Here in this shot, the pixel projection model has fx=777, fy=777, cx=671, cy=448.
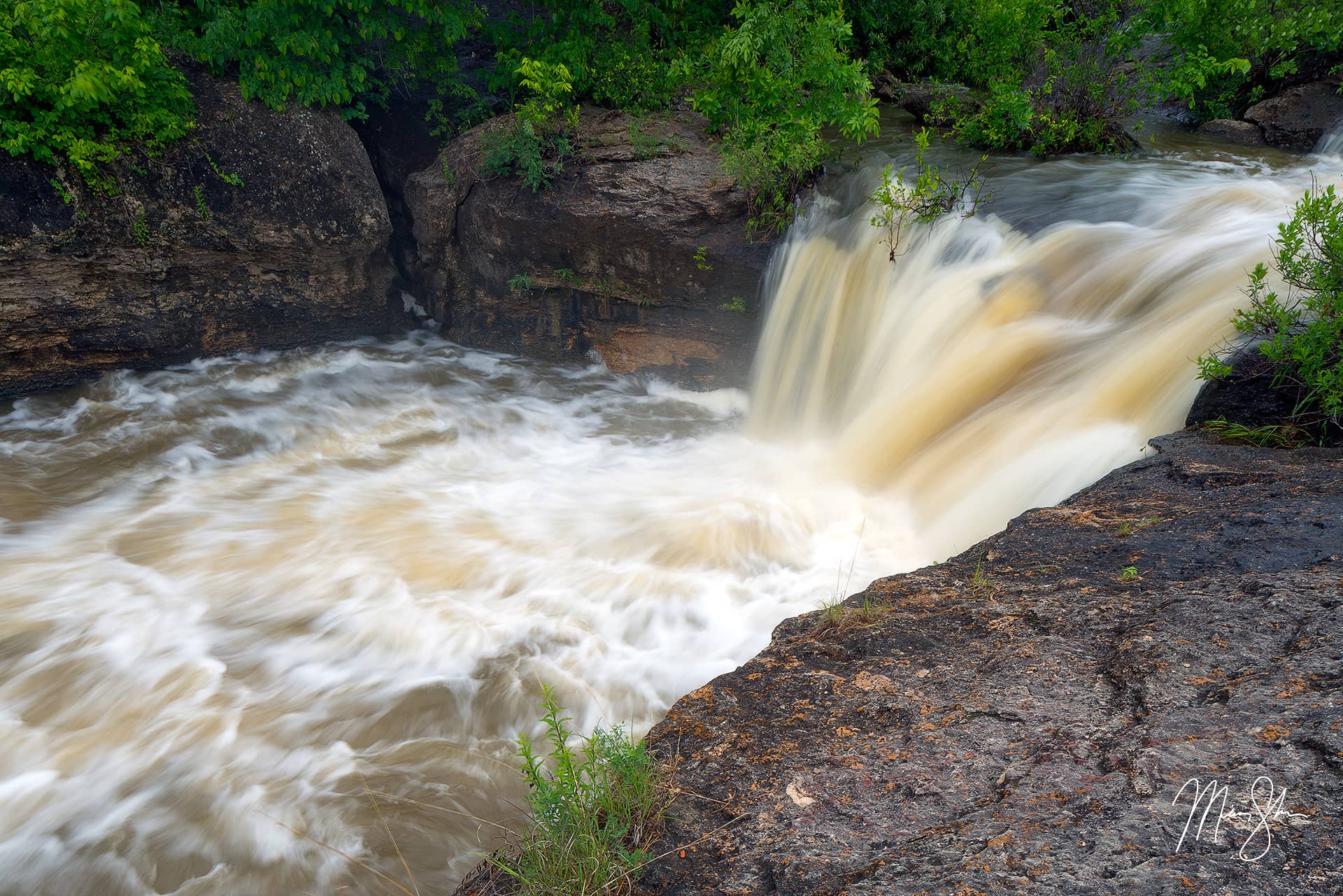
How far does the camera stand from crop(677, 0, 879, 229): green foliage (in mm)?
6832

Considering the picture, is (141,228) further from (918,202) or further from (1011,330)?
(1011,330)

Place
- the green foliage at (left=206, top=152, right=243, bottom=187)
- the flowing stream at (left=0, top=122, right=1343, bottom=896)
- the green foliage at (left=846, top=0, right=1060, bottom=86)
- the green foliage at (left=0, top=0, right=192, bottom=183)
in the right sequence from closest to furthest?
the flowing stream at (left=0, top=122, right=1343, bottom=896) → the green foliage at (left=0, top=0, right=192, bottom=183) → the green foliage at (left=206, top=152, right=243, bottom=187) → the green foliage at (left=846, top=0, right=1060, bottom=86)

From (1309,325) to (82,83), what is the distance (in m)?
8.41

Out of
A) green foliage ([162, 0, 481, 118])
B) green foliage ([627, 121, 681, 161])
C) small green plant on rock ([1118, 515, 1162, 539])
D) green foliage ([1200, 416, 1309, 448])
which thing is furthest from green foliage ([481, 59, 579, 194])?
small green plant on rock ([1118, 515, 1162, 539])

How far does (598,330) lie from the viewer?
26.8 feet

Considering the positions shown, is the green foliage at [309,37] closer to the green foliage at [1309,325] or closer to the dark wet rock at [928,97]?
the dark wet rock at [928,97]

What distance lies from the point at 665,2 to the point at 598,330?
341 centimetres

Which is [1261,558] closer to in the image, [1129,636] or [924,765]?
[1129,636]

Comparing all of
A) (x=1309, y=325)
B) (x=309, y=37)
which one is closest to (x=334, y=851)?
(x=1309, y=325)

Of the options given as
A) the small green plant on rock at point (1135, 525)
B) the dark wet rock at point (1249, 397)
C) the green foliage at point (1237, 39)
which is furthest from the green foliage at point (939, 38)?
the small green plant on rock at point (1135, 525)

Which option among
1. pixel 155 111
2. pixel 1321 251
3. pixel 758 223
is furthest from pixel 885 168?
pixel 155 111

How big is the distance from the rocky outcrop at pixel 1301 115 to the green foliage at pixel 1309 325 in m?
5.23

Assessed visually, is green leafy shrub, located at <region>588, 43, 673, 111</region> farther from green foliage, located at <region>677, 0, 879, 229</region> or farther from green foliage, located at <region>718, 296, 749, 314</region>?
green foliage, located at <region>718, 296, 749, 314</region>
